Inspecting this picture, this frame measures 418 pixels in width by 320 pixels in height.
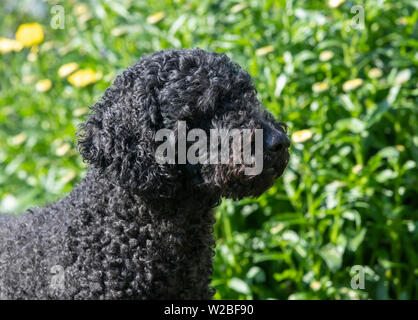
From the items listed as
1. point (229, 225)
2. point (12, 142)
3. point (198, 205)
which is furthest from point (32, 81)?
point (198, 205)

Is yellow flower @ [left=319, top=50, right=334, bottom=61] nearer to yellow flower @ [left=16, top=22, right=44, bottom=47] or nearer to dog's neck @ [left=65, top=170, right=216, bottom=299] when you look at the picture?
dog's neck @ [left=65, top=170, right=216, bottom=299]

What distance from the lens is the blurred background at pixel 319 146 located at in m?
3.76

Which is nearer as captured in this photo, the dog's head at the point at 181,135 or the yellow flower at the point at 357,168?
the dog's head at the point at 181,135

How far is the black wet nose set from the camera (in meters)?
2.49

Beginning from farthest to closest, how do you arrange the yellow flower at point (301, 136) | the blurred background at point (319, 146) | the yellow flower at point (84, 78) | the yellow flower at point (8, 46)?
the yellow flower at point (8, 46) → the yellow flower at point (84, 78) → the blurred background at point (319, 146) → the yellow flower at point (301, 136)

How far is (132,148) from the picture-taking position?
2.50m

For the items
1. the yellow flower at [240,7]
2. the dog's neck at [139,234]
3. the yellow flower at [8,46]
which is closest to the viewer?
the dog's neck at [139,234]

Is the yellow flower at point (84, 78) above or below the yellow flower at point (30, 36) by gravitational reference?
below

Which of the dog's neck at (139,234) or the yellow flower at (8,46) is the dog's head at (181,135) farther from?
the yellow flower at (8,46)

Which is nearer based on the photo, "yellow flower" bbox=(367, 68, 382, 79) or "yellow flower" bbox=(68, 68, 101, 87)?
"yellow flower" bbox=(367, 68, 382, 79)

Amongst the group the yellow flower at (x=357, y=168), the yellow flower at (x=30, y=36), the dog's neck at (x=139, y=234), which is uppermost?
the yellow flower at (x=30, y=36)

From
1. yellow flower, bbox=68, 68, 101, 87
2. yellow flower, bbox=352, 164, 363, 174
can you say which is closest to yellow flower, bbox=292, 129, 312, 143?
yellow flower, bbox=352, 164, 363, 174

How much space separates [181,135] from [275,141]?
38cm

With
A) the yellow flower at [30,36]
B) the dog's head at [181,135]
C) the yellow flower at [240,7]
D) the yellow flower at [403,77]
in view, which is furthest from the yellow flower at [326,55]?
the yellow flower at [30,36]
